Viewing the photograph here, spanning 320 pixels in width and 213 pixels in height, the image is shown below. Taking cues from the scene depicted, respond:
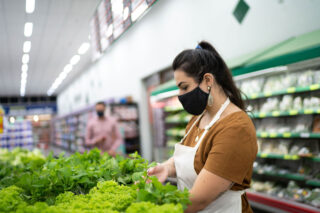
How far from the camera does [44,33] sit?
17.5ft

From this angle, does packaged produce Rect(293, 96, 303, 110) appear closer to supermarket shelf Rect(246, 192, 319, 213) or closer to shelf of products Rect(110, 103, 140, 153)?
supermarket shelf Rect(246, 192, 319, 213)

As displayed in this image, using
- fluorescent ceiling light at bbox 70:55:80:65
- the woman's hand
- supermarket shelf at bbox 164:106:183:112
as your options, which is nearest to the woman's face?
the woman's hand

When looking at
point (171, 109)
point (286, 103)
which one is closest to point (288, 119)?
point (286, 103)

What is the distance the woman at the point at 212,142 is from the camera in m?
1.20

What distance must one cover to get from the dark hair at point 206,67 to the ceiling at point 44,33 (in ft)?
4.70

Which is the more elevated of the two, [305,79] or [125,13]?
[125,13]

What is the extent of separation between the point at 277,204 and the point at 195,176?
2.41 m

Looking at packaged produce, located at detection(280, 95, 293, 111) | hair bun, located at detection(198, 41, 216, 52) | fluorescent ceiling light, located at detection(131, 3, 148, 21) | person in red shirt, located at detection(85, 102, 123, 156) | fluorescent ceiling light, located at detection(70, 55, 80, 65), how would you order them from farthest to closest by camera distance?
1. fluorescent ceiling light, located at detection(70, 55, 80, 65)
2. person in red shirt, located at detection(85, 102, 123, 156)
3. packaged produce, located at detection(280, 95, 293, 111)
4. fluorescent ceiling light, located at detection(131, 3, 148, 21)
5. hair bun, located at detection(198, 41, 216, 52)

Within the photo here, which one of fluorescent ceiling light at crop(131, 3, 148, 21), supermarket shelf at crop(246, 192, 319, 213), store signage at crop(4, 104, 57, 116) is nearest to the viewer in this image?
fluorescent ceiling light at crop(131, 3, 148, 21)

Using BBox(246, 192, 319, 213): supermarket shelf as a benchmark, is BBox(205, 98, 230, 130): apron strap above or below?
above

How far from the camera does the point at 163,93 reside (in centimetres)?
550

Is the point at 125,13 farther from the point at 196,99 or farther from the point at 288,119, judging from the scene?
the point at 288,119

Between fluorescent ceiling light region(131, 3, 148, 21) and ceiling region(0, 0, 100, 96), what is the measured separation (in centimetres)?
60

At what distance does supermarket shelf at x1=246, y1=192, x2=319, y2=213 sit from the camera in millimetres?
2982
